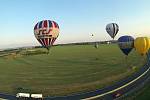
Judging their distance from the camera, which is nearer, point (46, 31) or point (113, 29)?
point (46, 31)

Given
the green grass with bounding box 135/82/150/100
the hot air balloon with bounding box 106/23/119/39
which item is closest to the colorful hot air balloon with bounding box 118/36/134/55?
the hot air balloon with bounding box 106/23/119/39

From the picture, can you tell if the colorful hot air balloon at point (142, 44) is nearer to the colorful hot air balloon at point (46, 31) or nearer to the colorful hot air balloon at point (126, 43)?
the colorful hot air balloon at point (126, 43)

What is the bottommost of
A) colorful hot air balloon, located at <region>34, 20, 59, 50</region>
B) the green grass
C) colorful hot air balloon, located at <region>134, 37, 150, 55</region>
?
the green grass

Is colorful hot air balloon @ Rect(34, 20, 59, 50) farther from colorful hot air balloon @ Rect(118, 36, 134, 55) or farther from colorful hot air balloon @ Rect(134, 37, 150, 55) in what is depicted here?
colorful hot air balloon @ Rect(134, 37, 150, 55)

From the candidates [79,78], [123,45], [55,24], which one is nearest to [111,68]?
[123,45]

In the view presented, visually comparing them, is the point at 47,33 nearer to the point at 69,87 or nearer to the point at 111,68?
the point at 69,87

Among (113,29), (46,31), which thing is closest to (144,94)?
(46,31)

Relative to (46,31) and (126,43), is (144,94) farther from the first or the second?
(126,43)

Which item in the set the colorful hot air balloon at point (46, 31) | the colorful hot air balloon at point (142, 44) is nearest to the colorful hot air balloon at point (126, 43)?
the colorful hot air balloon at point (142, 44)
